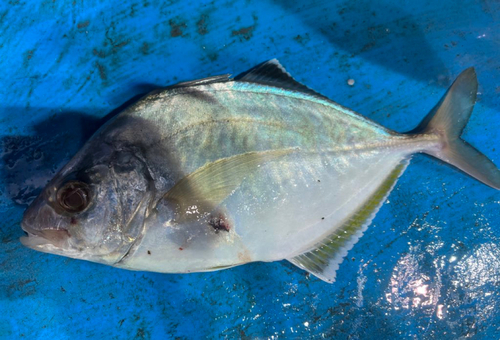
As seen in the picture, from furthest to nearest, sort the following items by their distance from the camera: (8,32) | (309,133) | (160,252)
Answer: (8,32)
(309,133)
(160,252)

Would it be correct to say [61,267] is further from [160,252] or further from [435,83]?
[435,83]

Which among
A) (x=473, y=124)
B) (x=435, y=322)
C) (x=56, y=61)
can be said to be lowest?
(x=435, y=322)

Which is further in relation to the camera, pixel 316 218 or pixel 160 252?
pixel 316 218

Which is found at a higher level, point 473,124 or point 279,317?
point 473,124

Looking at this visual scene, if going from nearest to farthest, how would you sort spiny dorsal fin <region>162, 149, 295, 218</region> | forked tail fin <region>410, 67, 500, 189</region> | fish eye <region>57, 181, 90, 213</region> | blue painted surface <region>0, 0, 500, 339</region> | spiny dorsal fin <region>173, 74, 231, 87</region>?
fish eye <region>57, 181, 90, 213</region> → spiny dorsal fin <region>162, 149, 295, 218</region> → spiny dorsal fin <region>173, 74, 231, 87</region> → forked tail fin <region>410, 67, 500, 189</region> → blue painted surface <region>0, 0, 500, 339</region>

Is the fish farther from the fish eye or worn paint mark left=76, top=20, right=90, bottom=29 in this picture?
worn paint mark left=76, top=20, right=90, bottom=29

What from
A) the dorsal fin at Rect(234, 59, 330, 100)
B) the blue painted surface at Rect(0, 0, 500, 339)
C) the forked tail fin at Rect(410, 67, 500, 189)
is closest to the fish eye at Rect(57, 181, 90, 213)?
the blue painted surface at Rect(0, 0, 500, 339)

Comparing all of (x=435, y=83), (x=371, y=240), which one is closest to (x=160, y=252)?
(x=371, y=240)
